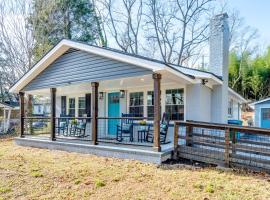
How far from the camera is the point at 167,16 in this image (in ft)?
88.0

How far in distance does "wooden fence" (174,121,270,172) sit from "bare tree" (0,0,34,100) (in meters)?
18.0

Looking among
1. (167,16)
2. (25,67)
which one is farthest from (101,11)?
(25,67)

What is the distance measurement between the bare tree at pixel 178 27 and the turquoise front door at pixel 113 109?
14.6 metres

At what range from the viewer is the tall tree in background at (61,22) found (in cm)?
2214

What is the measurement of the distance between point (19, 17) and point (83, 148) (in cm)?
1745

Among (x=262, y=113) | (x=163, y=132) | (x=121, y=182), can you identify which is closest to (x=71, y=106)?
(x=163, y=132)

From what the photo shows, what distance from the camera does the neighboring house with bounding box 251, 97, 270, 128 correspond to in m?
16.4

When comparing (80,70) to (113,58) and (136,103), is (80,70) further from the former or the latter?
(136,103)

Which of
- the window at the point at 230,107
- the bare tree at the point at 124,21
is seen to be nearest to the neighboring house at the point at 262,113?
the window at the point at 230,107

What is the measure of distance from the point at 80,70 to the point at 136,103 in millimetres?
2928

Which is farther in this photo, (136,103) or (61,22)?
(61,22)

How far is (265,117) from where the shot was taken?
1652 centimetres

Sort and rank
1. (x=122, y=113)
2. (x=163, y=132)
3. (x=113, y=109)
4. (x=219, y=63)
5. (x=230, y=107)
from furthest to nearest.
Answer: (x=230, y=107), (x=113, y=109), (x=122, y=113), (x=219, y=63), (x=163, y=132)

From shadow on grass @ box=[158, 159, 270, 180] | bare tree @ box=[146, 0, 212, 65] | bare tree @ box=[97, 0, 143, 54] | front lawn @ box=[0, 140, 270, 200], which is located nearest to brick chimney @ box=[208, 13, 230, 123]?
shadow on grass @ box=[158, 159, 270, 180]
